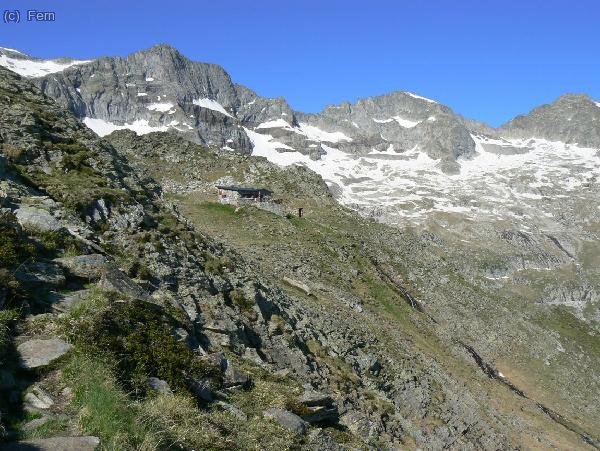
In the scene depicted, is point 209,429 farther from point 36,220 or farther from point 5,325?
point 36,220

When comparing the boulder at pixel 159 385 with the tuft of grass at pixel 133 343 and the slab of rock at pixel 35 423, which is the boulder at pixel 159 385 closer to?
the tuft of grass at pixel 133 343

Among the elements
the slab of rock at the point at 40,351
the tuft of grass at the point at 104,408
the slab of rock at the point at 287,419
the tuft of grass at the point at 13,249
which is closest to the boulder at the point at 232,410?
the slab of rock at the point at 287,419

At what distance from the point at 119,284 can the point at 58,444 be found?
792 centimetres

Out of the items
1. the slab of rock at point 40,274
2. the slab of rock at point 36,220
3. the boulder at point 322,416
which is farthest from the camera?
the slab of rock at point 36,220

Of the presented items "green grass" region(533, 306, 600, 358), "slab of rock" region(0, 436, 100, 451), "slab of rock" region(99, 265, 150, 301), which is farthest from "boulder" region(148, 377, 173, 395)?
"green grass" region(533, 306, 600, 358)

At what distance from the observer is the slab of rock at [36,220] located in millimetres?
17141

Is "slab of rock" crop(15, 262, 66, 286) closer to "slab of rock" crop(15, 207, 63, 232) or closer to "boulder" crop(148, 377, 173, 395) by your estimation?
"slab of rock" crop(15, 207, 63, 232)

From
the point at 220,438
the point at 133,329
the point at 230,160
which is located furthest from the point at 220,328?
the point at 230,160

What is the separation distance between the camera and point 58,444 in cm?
797

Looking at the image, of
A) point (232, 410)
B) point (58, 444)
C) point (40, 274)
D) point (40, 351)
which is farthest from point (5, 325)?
point (232, 410)

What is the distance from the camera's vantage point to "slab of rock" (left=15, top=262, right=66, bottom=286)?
525 inches

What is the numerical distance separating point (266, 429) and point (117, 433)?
515 cm

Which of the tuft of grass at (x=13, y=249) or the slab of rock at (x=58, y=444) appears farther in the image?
the tuft of grass at (x=13, y=249)

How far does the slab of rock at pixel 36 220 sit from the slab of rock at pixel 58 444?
34.6 feet
